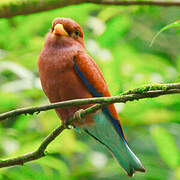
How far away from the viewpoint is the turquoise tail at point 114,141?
3283 millimetres

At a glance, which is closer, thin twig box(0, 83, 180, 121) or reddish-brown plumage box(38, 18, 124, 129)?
thin twig box(0, 83, 180, 121)

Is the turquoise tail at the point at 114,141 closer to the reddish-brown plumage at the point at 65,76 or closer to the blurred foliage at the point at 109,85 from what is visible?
the reddish-brown plumage at the point at 65,76

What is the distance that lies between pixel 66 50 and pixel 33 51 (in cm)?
123

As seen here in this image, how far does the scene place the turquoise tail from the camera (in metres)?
3.28

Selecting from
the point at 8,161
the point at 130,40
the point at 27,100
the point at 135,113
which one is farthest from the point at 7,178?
the point at 130,40

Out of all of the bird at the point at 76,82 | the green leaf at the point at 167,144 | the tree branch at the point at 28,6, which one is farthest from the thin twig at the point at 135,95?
the green leaf at the point at 167,144

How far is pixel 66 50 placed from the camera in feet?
10.6

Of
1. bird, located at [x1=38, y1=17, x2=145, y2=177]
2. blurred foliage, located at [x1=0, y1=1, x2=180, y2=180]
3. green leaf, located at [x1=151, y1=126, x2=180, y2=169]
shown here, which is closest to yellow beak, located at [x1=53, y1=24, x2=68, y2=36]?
bird, located at [x1=38, y1=17, x2=145, y2=177]

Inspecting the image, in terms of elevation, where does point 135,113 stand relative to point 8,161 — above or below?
below

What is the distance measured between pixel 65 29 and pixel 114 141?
937 mm

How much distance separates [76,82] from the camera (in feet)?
10.2

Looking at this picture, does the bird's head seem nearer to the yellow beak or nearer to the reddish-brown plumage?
the yellow beak

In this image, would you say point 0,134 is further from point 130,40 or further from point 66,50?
point 130,40

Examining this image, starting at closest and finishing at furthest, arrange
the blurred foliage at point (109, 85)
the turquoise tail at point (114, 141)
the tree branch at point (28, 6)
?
the tree branch at point (28, 6) < the turquoise tail at point (114, 141) < the blurred foliage at point (109, 85)
